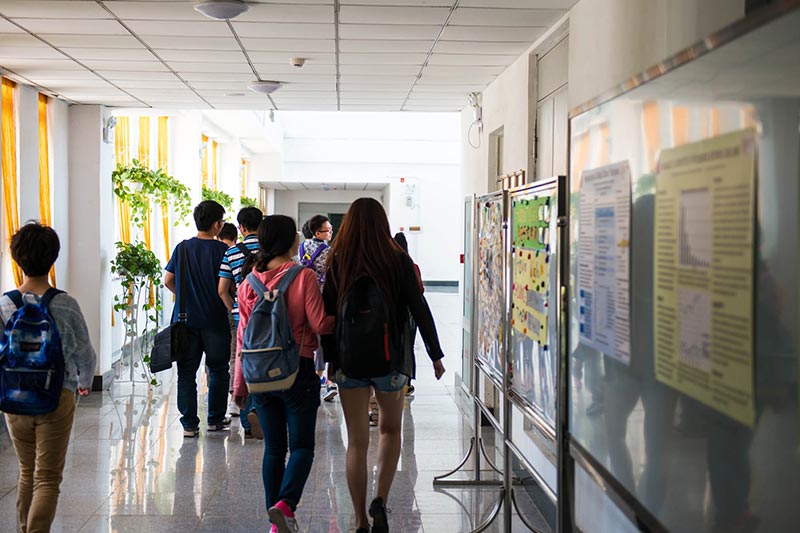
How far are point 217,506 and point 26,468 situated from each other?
1276 mm

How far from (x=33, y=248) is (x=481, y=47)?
3270mm

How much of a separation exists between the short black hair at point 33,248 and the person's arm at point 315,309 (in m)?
1.07

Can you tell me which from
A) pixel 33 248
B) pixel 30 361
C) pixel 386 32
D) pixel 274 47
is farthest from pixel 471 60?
pixel 30 361

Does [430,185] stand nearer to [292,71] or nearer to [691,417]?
[292,71]

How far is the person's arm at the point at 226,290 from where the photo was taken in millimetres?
5812

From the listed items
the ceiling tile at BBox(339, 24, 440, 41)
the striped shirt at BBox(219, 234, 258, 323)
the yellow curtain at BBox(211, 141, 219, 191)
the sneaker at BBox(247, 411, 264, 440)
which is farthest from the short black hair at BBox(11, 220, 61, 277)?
the yellow curtain at BBox(211, 141, 219, 191)

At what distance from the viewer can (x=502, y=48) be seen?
18.8 feet

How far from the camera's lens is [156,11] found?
4793 millimetres

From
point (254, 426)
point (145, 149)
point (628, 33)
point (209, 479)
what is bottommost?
point (209, 479)

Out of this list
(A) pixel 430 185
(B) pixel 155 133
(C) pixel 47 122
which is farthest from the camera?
(A) pixel 430 185

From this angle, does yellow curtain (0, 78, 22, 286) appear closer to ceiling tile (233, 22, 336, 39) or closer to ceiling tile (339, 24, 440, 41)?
ceiling tile (233, 22, 336, 39)

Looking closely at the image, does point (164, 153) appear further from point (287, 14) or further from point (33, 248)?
point (33, 248)

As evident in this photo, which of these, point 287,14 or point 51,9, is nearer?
point 51,9

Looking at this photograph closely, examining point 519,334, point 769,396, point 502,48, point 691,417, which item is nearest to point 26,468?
point 519,334
